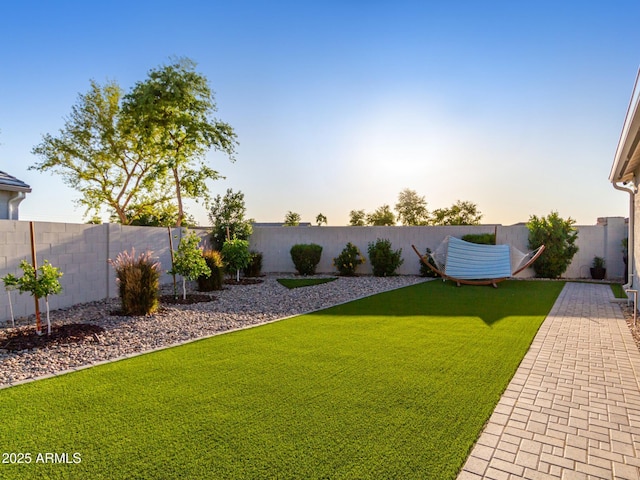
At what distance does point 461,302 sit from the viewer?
293 inches

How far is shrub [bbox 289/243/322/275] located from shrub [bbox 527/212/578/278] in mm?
7036

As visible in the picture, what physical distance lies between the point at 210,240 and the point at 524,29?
10539mm

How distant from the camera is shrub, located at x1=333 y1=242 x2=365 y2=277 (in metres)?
12.9

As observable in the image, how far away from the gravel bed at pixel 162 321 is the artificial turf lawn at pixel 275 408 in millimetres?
473

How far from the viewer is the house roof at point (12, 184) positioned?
8509mm

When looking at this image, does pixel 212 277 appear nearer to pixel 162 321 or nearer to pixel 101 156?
pixel 162 321

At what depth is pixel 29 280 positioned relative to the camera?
4.62m

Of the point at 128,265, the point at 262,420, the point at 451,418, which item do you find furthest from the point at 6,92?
the point at 451,418

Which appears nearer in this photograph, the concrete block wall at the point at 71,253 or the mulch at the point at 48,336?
the mulch at the point at 48,336

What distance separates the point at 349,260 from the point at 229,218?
4670mm

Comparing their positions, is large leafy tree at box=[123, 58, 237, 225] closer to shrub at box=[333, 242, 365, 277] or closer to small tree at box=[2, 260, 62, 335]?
shrub at box=[333, 242, 365, 277]

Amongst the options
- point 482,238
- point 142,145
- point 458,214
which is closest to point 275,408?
point 482,238

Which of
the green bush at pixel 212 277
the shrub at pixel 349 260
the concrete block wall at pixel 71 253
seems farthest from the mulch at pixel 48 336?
the shrub at pixel 349 260

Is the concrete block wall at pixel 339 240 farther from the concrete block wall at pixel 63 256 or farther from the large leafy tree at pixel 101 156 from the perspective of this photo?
the large leafy tree at pixel 101 156
